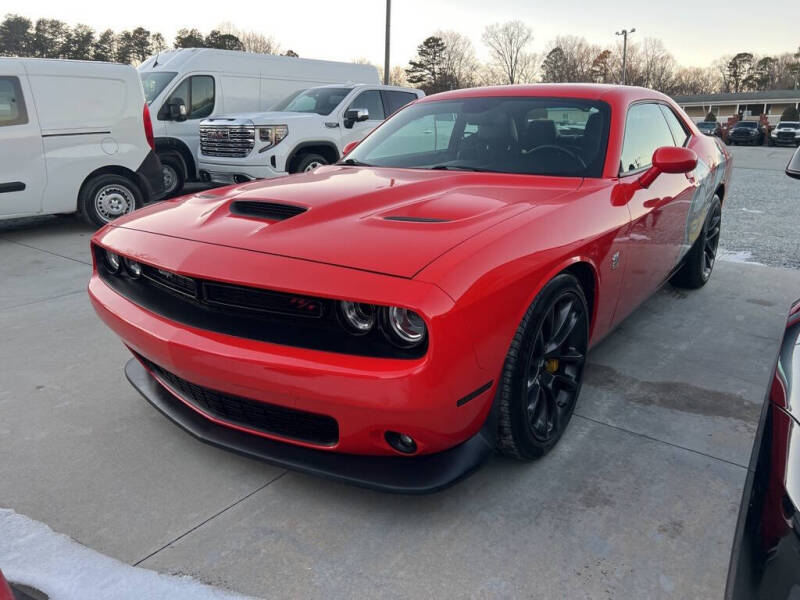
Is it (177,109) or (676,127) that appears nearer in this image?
(676,127)

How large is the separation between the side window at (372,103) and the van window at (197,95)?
2273mm

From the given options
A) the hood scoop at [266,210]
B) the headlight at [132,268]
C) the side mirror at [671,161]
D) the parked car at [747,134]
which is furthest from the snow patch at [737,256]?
the parked car at [747,134]

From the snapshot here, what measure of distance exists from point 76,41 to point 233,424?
74.3 m

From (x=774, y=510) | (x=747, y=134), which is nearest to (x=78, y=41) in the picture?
(x=747, y=134)

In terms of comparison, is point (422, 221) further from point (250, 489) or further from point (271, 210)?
point (250, 489)

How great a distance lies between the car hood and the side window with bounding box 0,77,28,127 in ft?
15.3

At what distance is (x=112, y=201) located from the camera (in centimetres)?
709

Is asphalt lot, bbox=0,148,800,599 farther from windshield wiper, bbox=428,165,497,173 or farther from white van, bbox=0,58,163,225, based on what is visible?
white van, bbox=0,58,163,225

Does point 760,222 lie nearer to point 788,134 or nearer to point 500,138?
point 500,138

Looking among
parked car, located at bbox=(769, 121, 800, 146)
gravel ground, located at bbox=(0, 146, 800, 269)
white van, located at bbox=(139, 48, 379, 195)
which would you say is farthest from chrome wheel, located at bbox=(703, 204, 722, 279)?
parked car, located at bbox=(769, 121, 800, 146)

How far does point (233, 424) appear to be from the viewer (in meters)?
2.20

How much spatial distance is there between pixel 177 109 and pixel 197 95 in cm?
48

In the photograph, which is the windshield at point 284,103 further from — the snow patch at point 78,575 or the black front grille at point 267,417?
the snow patch at point 78,575

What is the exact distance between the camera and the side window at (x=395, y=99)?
9.73 metres
